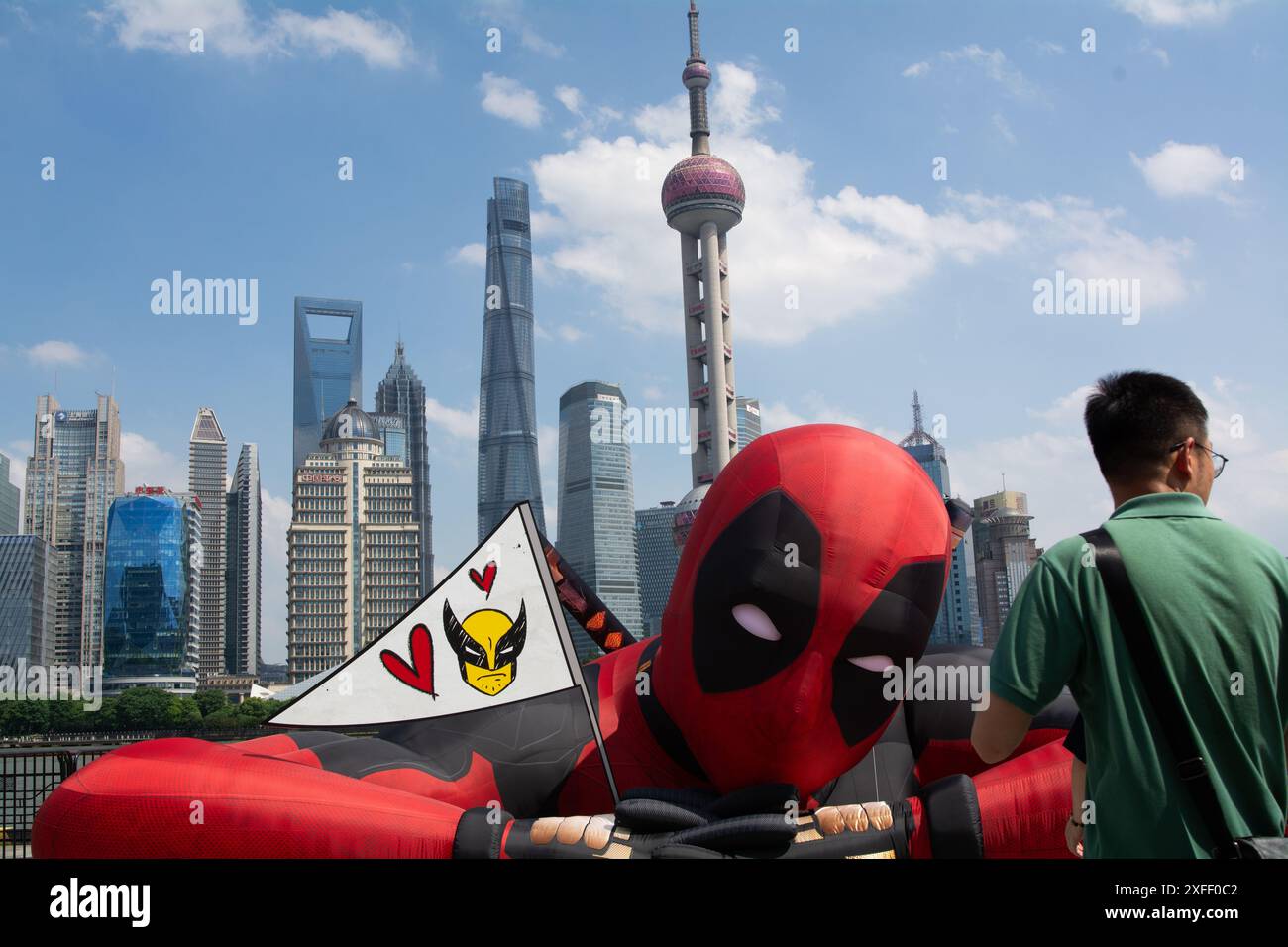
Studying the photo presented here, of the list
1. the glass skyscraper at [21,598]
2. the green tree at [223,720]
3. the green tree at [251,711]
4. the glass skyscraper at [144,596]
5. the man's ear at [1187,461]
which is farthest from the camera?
the glass skyscraper at [144,596]

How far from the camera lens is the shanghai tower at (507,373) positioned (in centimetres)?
18325

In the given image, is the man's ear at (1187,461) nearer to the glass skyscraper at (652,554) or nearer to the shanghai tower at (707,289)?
the shanghai tower at (707,289)

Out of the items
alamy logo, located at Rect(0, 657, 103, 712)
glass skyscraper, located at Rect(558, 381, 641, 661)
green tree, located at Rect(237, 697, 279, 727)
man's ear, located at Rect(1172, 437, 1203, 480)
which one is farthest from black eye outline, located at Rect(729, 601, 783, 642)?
glass skyscraper, located at Rect(558, 381, 641, 661)

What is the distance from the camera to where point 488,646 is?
7441 mm

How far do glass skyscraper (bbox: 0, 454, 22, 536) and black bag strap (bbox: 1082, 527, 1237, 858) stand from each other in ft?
592

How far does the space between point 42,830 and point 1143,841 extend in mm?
6667

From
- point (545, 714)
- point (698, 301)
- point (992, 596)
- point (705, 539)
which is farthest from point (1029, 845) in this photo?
point (992, 596)

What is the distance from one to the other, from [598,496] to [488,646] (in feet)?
512

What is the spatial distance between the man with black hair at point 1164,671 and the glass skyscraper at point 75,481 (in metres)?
184

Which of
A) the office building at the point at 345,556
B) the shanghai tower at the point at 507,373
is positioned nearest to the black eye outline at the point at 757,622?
the office building at the point at 345,556

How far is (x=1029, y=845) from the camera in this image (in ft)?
20.9

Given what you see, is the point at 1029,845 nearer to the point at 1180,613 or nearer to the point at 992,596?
the point at 1180,613

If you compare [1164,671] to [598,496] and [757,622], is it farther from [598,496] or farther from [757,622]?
[598,496]
